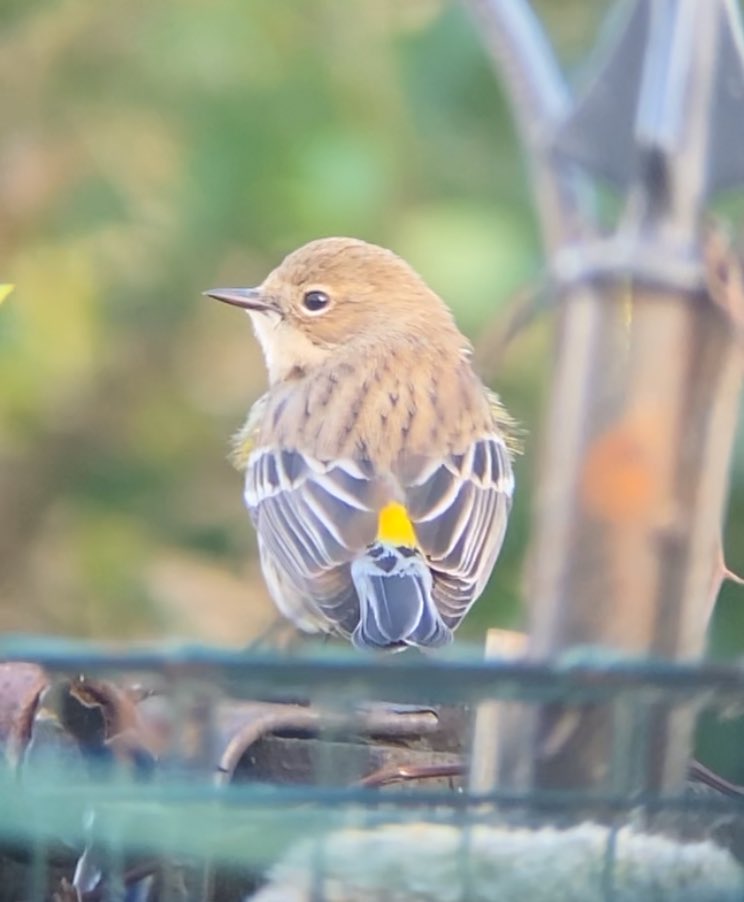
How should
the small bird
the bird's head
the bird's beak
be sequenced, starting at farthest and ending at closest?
the bird's head → the bird's beak → the small bird

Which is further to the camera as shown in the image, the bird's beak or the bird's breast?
the bird's beak

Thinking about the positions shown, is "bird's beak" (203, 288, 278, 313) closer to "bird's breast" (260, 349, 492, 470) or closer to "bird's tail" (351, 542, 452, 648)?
"bird's breast" (260, 349, 492, 470)

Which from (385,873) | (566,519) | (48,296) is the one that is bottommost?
(385,873)

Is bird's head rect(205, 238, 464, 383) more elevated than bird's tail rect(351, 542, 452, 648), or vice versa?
bird's head rect(205, 238, 464, 383)

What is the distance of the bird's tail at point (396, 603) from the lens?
4160mm

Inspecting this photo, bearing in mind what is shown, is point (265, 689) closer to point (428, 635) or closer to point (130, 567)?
point (428, 635)

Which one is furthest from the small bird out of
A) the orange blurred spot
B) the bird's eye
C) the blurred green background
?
the orange blurred spot

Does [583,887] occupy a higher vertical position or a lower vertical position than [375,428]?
lower

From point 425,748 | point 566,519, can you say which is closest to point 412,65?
point 425,748

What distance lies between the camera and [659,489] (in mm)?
2090

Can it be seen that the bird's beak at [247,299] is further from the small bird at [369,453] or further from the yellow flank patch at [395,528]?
the yellow flank patch at [395,528]

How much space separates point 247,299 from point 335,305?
299mm

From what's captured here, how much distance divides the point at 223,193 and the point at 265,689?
13.1ft

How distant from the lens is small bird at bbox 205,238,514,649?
435cm
